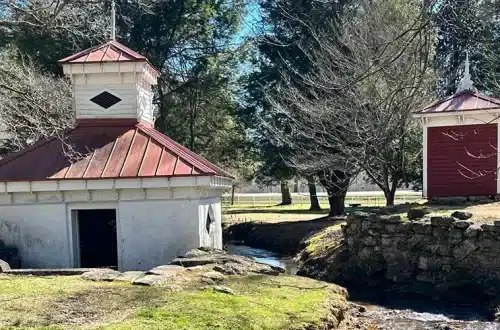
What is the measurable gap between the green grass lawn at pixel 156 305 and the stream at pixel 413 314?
6.79ft

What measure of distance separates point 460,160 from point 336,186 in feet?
18.2

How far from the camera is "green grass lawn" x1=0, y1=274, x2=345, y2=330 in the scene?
5.95 meters

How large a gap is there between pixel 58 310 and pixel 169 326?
1.53 meters

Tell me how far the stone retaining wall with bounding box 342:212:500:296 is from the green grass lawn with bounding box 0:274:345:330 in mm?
5533

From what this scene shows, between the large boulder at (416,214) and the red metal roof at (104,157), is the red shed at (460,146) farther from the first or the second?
the red metal roof at (104,157)

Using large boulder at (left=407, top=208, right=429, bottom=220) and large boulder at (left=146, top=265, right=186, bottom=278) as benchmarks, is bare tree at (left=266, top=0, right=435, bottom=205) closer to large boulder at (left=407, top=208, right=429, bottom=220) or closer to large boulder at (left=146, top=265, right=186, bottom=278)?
large boulder at (left=407, top=208, right=429, bottom=220)

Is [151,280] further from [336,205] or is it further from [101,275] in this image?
[336,205]

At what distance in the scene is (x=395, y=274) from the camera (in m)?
13.9

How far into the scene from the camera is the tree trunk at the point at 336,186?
21.7m

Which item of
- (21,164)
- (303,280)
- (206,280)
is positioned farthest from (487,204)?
(21,164)

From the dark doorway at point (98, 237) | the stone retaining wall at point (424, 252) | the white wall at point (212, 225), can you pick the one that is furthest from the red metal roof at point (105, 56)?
the stone retaining wall at point (424, 252)

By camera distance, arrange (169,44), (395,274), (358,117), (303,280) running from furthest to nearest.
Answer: (169,44) → (358,117) → (395,274) → (303,280)

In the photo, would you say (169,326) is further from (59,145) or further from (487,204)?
(487,204)

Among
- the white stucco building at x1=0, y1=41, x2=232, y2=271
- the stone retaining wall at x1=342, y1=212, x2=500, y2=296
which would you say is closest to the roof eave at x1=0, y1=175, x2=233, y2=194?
the white stucco building at x1=0, y1=41, x2=232, y2=271
